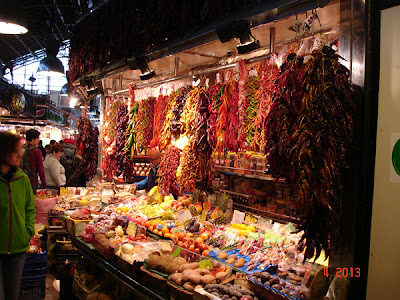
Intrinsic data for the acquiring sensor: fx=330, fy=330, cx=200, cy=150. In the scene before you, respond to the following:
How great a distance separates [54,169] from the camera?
802 cm

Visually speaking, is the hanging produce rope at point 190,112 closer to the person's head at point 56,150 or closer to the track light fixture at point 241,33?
the track light fixture at point 241,33

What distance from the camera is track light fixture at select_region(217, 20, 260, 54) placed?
3164 millimetres

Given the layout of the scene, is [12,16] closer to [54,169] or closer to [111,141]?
[111,141]

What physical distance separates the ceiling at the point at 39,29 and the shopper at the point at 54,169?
409 cm

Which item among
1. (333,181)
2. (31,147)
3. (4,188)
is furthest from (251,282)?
(31,147)

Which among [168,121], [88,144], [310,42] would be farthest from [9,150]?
[88,144]

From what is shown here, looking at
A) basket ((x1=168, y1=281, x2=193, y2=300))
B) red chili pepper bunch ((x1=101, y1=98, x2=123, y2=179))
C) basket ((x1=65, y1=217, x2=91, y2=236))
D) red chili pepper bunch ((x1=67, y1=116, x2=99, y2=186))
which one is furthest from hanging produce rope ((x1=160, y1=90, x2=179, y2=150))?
red chili pepper bunch ((x1=67, y1=116, x2=99, y2=186))

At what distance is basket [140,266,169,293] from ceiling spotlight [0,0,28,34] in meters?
4.38

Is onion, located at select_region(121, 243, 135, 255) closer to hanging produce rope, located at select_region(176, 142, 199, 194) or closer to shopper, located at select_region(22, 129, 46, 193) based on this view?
hanging produce rope, located at select_region(176, 142, 199, 194)

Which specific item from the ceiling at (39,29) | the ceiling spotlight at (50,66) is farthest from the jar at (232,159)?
the ceiling spotlight at (50,66)

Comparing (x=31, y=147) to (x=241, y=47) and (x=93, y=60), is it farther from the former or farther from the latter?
(x=241, y=47)

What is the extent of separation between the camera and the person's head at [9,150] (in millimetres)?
3758

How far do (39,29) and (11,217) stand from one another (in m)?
11.0
